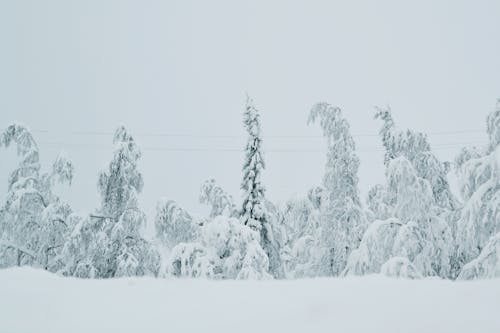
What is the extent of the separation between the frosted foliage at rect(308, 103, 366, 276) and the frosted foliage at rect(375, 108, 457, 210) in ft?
7.41

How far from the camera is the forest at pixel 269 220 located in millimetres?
11680

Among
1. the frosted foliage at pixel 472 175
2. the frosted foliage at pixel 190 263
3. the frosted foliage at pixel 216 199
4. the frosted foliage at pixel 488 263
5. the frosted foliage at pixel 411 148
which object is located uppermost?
the frosted foliage at pixel 411 148

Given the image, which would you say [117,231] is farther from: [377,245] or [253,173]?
[377,245]

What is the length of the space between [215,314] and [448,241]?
11.0m

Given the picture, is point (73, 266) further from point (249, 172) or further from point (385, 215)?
point (385, 215)

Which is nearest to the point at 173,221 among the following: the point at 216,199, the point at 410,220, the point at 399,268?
the point at 216,199

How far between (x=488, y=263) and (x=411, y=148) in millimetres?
5431

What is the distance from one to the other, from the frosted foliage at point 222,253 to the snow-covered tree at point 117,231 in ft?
11.3

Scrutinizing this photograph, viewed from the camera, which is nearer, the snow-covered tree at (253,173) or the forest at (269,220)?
the forest at (269,220)

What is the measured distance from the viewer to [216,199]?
52.5ft

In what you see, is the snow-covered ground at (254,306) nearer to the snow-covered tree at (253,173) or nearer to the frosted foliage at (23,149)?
the snow-covered tree at (253,173)

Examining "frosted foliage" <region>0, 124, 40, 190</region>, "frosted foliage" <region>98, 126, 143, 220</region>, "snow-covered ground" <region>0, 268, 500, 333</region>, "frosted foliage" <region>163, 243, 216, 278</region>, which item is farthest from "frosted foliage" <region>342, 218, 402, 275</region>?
"frosted foliage" <region>0, 124, 40, 190</region>

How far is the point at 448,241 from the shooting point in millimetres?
13227

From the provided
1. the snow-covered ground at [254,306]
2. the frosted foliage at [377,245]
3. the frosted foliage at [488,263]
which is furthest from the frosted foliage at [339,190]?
the snow-covered ground at [254,306]
